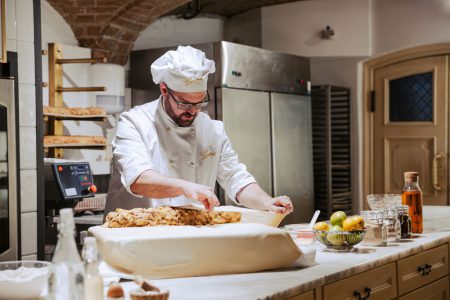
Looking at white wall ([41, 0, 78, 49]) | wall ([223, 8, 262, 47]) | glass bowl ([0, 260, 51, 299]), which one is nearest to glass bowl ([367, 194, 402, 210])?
glass bowl ([0, 260, 51, 299])

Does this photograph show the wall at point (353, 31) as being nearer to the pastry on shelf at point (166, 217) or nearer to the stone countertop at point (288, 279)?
the stone countertop at point (288, 279)

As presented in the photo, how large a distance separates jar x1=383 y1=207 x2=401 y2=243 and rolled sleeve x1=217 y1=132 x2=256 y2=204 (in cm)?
68

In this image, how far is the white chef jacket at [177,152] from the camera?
3.32 metres

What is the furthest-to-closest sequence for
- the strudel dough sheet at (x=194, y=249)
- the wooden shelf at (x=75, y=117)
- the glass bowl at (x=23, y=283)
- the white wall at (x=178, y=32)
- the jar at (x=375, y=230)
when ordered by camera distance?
the white wall at (x=178, y=32)
the wooden shelf at (x=75, y=117)
the jar at (x=375, y=230)
the strudel dough sheet at (x=194, y=249)
the glass bowl at (x=23, y=283)

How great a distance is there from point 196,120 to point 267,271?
4.28ft

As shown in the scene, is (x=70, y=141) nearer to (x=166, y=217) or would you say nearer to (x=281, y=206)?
(x=281, y=206)

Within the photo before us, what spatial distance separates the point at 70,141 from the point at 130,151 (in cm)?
167

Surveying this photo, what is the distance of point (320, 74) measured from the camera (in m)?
6.84

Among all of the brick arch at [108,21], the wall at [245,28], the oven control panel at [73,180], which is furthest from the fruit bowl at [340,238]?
the wall at [245,28]

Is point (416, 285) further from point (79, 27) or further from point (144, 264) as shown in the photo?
point (79, 27)

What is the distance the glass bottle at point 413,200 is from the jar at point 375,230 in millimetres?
396

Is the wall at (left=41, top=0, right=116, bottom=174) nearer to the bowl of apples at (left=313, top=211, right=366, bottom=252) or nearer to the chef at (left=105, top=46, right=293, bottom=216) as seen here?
the chef at (left=105, top=46, right=293, bottom=216)

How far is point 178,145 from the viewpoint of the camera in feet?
11.3

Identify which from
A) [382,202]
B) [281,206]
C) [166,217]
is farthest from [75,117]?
[166,217]
